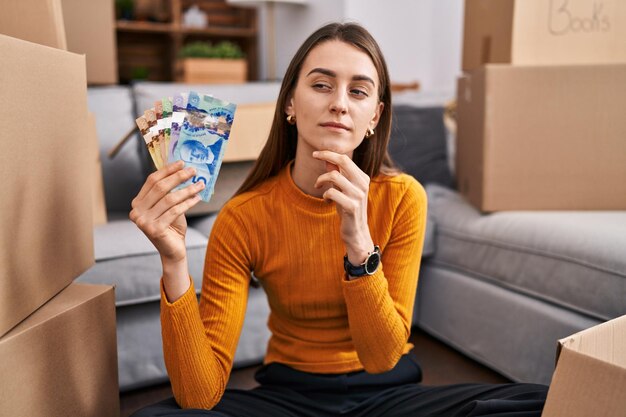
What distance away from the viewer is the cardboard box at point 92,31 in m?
1.96

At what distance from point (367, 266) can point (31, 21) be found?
2.28 feet

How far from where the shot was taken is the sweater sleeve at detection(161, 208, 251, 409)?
93 centimetres

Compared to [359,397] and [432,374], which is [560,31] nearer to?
[432,374]

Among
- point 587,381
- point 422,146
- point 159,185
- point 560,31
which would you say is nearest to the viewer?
point 587,381

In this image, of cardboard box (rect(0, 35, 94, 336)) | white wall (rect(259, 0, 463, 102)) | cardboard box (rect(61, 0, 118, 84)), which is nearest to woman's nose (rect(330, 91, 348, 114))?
cardboard box (rect(0, 35, 94, 336))

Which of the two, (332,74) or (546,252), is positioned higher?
(332,74)

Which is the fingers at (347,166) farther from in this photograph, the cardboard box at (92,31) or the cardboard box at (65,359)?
the cardboard box at (92,31)

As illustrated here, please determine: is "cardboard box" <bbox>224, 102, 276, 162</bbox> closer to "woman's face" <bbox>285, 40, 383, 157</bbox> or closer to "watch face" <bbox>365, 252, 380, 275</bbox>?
"woman's face" <bbox>285, 40, 383, 157</bbox>

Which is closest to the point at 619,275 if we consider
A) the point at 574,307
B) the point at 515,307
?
the point at 574,307

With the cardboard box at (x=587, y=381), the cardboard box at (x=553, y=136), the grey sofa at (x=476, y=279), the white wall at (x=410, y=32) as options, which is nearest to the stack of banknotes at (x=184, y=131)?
the cardboard box at (x=587, y=381)

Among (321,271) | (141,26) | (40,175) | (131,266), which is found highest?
(141,26)

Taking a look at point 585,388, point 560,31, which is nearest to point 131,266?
point 585,388

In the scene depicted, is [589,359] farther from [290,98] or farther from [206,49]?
[206,49]

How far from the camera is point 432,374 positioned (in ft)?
5.68
